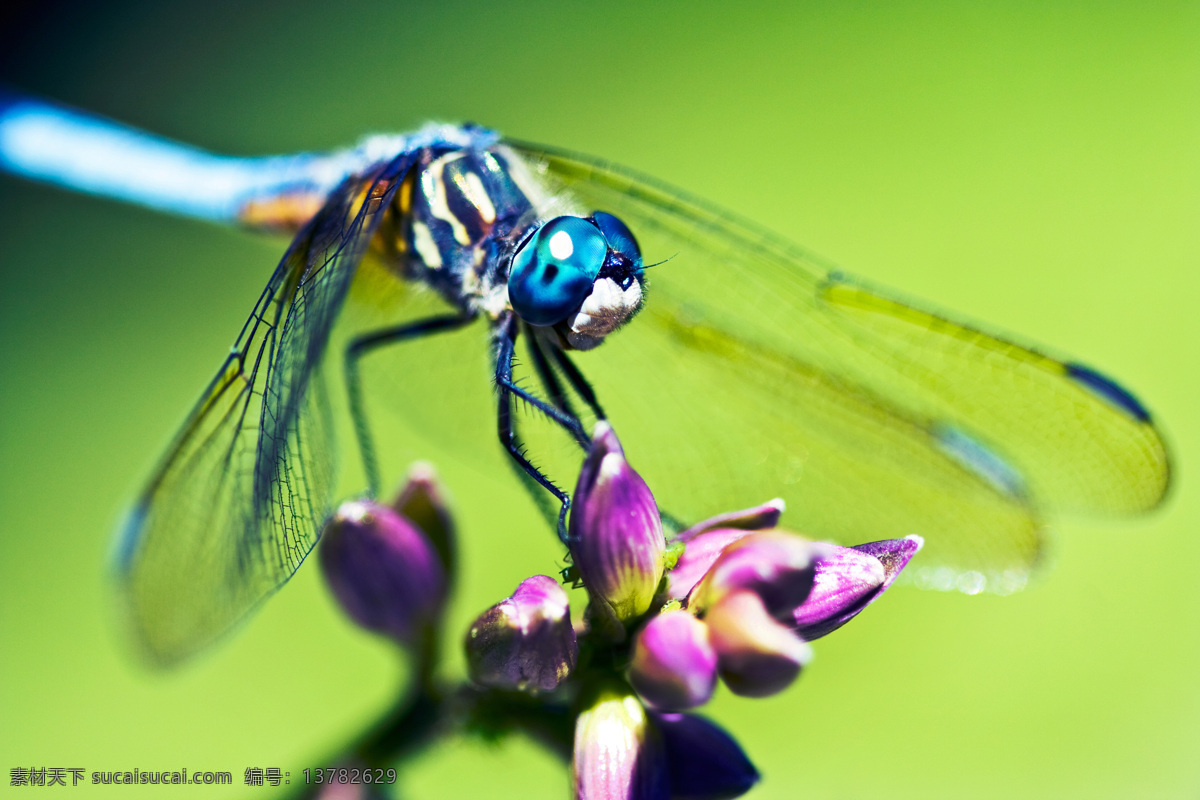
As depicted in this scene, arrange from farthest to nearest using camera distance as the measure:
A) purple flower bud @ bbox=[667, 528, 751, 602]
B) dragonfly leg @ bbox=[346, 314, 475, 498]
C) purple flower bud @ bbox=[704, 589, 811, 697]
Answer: dragonfly leg @ bbox=[346, 314, 475, 498] < purple flower bud @ bbox=[667, 528, 751, 602] < purple flower bud @ bbox=[704, 589, 811, 697]

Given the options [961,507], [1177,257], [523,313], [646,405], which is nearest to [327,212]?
[523,313]

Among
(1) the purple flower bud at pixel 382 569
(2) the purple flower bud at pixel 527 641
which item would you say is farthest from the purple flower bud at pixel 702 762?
(1) the purple flower bud at pixel 382 569

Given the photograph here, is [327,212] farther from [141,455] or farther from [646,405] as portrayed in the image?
[141,455]

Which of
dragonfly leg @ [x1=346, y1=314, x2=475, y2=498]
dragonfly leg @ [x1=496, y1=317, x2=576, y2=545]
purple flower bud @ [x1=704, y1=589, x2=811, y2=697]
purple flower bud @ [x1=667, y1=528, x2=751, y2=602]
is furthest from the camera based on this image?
dragonfly leg @ [x1=346, y1=314, x2=475, y2=498]

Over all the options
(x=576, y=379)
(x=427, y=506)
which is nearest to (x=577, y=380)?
(x=576, y=379)

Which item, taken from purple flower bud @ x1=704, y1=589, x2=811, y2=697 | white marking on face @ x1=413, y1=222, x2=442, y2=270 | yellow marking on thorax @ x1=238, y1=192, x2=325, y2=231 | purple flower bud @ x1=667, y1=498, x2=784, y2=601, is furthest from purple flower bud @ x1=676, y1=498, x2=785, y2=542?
yellow marking on thorax @ x1=238, y1=192, x2=325, y2=231

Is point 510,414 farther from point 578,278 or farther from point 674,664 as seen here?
point 674,664

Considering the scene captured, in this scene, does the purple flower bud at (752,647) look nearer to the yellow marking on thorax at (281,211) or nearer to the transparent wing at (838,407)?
the transparent wing at (838,407)

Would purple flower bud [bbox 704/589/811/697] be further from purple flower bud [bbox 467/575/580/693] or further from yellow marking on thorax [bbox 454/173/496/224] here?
yellow marking on thorax [bbox 454/173/496/224]

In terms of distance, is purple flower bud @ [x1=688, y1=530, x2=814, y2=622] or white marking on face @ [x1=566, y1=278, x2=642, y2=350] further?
white marking on face @ [x1=566, y1=278, x2=642, y2=350]
